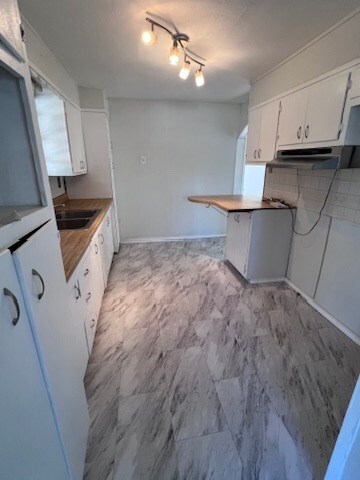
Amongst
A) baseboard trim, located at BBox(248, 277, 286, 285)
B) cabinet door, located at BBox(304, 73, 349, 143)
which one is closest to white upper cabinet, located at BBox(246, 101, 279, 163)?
cabinet door, located at BBox(304, 73, 349, 143)

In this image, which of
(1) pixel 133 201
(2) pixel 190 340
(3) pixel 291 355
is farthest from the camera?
(1) pixel 133 201

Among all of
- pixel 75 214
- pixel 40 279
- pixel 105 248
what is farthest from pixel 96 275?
pixel 40 279

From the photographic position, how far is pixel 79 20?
170 cm

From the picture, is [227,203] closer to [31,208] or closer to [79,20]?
[79,20]

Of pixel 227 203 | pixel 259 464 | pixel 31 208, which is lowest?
pixel 259 464

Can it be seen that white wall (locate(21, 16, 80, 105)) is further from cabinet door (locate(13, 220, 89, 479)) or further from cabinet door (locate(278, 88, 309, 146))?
cabinet door (locate(278, 88, 309, 146))

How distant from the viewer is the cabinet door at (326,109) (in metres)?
1.76

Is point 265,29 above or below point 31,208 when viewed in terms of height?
above

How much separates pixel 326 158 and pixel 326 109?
1.26ft

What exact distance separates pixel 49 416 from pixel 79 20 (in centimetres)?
240

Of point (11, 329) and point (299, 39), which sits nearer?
point (11, 329)

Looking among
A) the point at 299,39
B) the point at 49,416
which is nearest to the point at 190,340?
the point at 49,416

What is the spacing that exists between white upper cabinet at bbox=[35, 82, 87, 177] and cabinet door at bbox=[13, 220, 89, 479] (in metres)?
1.89

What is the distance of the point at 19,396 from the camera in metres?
0.61
